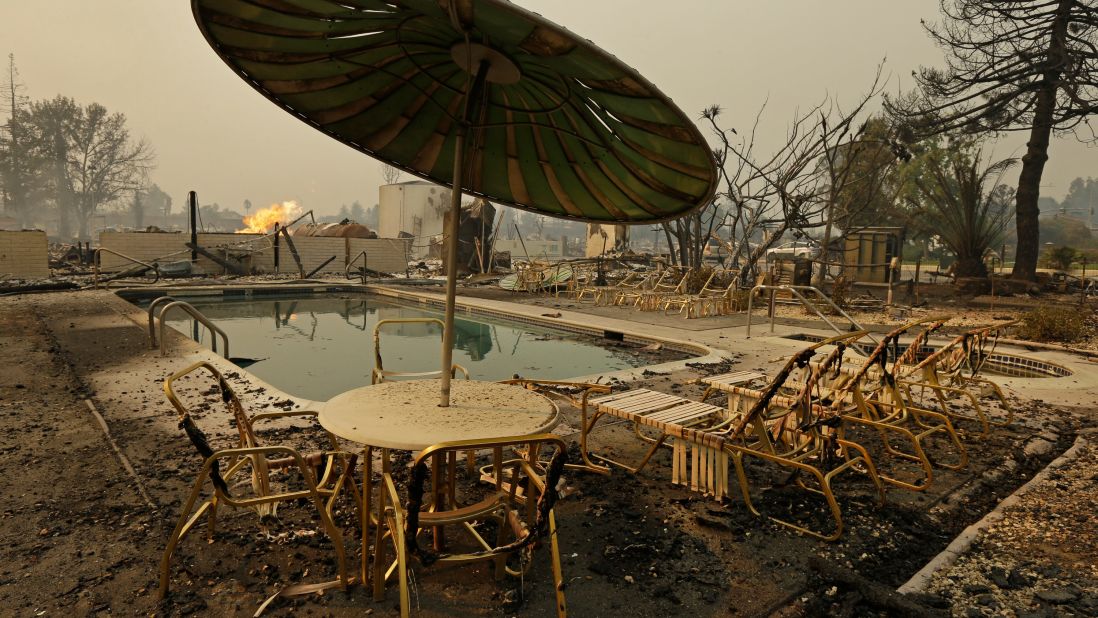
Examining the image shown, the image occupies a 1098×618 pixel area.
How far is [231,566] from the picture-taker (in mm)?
2549

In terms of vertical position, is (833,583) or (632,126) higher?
(632,126)

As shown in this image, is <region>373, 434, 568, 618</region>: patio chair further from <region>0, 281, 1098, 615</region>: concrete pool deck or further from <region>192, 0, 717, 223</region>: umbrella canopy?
<region>192, 0, 717, 223</region>: umbrella canopy

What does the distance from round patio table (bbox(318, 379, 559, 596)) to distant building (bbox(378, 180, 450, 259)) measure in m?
47.7

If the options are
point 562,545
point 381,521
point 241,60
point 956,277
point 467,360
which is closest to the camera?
point 381,521

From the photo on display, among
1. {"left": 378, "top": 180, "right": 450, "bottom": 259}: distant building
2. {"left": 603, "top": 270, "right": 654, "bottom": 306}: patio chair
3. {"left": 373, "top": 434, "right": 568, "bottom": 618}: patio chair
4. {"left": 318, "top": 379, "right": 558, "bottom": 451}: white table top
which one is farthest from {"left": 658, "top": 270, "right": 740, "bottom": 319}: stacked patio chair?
{"left": 378, "top": 180, "right": 450, "bottom": 259}: distant building

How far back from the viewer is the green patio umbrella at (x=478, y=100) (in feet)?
6.81

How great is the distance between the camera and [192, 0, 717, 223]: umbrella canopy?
206cm

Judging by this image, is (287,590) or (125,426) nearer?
(287,590)

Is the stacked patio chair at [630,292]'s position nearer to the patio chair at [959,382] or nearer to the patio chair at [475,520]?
the patio chair at [959,382]

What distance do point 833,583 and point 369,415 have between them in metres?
2.12

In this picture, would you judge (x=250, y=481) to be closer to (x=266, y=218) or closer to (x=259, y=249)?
(x=259, y=249)

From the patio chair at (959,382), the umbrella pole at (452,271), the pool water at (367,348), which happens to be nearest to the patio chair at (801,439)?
the patio chair at (959,382)

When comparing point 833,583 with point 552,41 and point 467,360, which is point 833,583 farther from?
point 467,360

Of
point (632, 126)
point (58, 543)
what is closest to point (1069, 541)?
point (632, 126)
